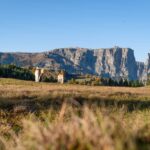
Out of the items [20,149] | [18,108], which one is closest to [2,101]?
[18,108]

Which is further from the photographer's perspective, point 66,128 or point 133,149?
point 66,128

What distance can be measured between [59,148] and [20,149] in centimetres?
87

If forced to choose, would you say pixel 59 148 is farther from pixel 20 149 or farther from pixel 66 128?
pixel 20 149

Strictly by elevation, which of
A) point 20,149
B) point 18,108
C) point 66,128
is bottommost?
point 18,108

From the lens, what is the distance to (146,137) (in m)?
4.46

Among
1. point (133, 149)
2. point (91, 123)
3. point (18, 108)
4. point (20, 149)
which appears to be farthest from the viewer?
point (18, 108)

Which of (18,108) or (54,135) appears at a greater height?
(54,135)

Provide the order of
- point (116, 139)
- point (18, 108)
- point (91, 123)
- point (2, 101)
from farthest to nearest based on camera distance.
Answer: point (2, 101) → point (18, 108) → point (91, 123) → point (116, 139)

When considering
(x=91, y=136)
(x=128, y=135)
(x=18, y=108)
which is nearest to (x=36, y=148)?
(x=91, y=136)

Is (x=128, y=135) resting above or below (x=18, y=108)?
above

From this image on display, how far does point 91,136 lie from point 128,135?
1.08 feet

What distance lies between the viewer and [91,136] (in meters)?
4.02

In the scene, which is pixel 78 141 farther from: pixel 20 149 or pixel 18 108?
pixel 18 108

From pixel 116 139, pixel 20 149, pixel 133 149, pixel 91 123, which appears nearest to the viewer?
pixel 133 149
